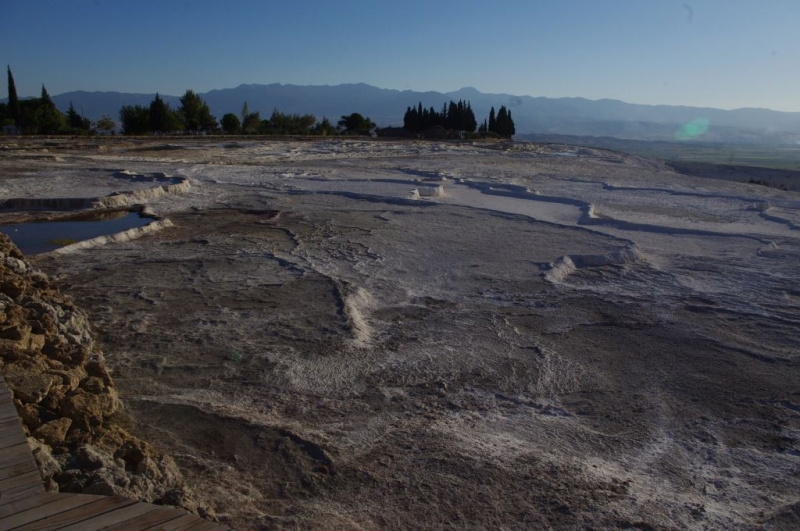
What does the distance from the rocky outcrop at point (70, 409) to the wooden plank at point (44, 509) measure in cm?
42

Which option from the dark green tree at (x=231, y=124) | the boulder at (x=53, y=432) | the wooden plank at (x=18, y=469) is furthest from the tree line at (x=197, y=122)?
the wooden plank at (x=18, y=469)

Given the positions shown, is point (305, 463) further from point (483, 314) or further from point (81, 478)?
point (483, 314)

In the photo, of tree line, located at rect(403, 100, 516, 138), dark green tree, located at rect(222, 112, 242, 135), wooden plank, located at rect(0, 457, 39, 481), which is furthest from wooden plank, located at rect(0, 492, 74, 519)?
tree line, located at rect(403, 100, 516, 138)

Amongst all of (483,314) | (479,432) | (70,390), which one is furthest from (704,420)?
(70,390)

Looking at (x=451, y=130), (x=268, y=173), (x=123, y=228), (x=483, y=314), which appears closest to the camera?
(x=483, y=314)

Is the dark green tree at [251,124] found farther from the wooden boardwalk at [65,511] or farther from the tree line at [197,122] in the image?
the wooden boardwalk at [65,511]

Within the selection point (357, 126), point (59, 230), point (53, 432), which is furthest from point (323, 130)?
point (53, 432)

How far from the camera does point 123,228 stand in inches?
436

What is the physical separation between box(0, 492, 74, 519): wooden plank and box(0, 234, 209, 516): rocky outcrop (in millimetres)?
429

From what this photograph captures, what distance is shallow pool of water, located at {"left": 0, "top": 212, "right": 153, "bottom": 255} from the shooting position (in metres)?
9.88

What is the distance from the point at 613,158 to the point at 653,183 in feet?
41.2

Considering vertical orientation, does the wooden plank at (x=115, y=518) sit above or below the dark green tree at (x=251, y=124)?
below

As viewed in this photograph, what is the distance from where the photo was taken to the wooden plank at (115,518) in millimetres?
2424

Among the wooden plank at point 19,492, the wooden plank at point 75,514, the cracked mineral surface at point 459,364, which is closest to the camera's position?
the wooden plank at point 75,514
